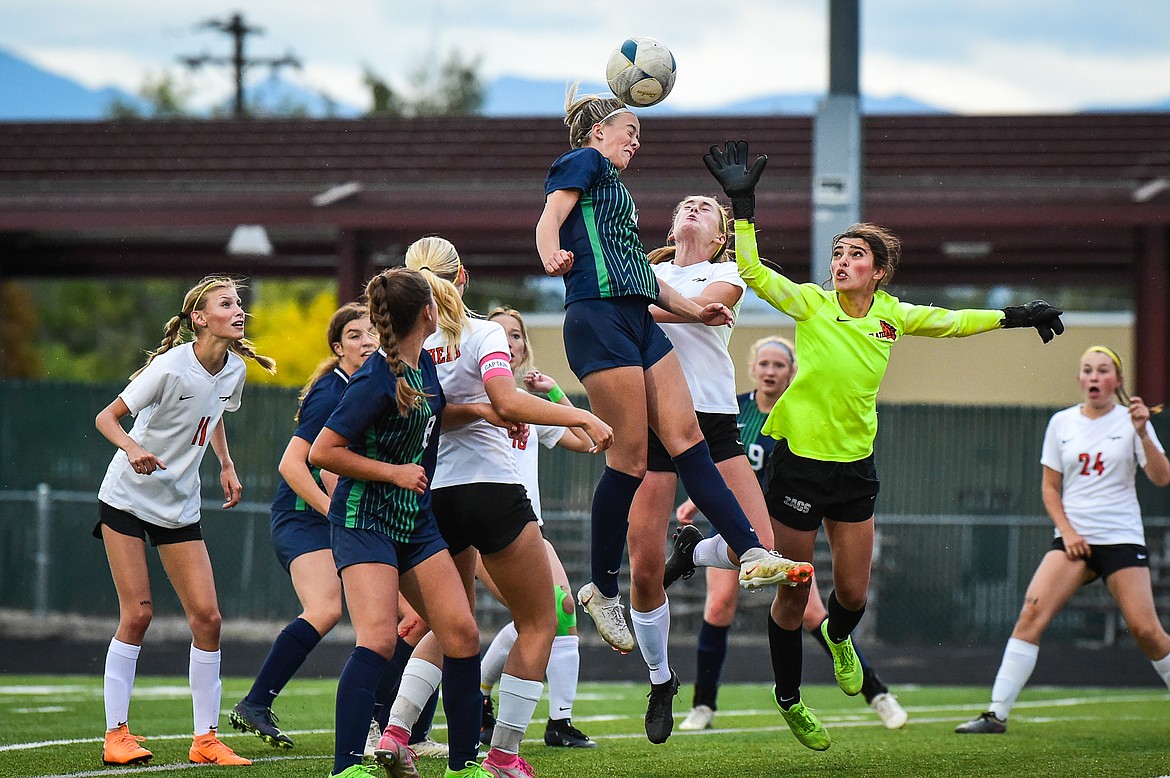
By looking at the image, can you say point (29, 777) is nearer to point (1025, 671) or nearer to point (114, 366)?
point (1025, 671)

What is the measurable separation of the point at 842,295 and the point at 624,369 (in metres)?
1.23

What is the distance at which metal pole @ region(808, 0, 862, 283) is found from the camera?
471 inches

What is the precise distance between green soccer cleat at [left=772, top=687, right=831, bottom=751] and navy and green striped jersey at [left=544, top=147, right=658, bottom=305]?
84.0 inches

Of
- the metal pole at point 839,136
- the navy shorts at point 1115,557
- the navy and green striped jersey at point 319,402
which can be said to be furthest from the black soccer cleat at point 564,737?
the metal pole at point 839,136

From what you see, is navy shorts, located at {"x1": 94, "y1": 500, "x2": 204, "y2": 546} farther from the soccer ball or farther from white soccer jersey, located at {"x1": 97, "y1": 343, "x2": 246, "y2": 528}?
the soccer ball

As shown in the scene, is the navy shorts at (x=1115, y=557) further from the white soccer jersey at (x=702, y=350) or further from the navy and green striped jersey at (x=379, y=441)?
the navy and green striped jersey at (x=379, y=441)

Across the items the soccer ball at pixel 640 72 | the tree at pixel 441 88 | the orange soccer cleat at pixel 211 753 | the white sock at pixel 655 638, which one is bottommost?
the orange soccer cleat at pixel 211 753

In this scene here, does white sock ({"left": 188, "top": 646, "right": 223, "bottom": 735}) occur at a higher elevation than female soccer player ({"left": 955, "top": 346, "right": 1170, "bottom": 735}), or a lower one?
lower

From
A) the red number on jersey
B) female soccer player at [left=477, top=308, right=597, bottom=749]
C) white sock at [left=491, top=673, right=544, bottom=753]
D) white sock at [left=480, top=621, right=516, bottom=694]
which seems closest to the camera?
white sock at [left=491, top=673, right=544, bottom=753]

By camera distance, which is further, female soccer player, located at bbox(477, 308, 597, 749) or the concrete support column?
the concrete support column

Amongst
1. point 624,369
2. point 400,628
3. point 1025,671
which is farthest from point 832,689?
point 624,369

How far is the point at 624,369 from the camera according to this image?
575 centimetres

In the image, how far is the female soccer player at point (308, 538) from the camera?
21.5 ft

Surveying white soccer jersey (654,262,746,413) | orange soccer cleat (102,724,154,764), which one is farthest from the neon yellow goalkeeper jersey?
orange soccer cleat (102,724,154,764)
